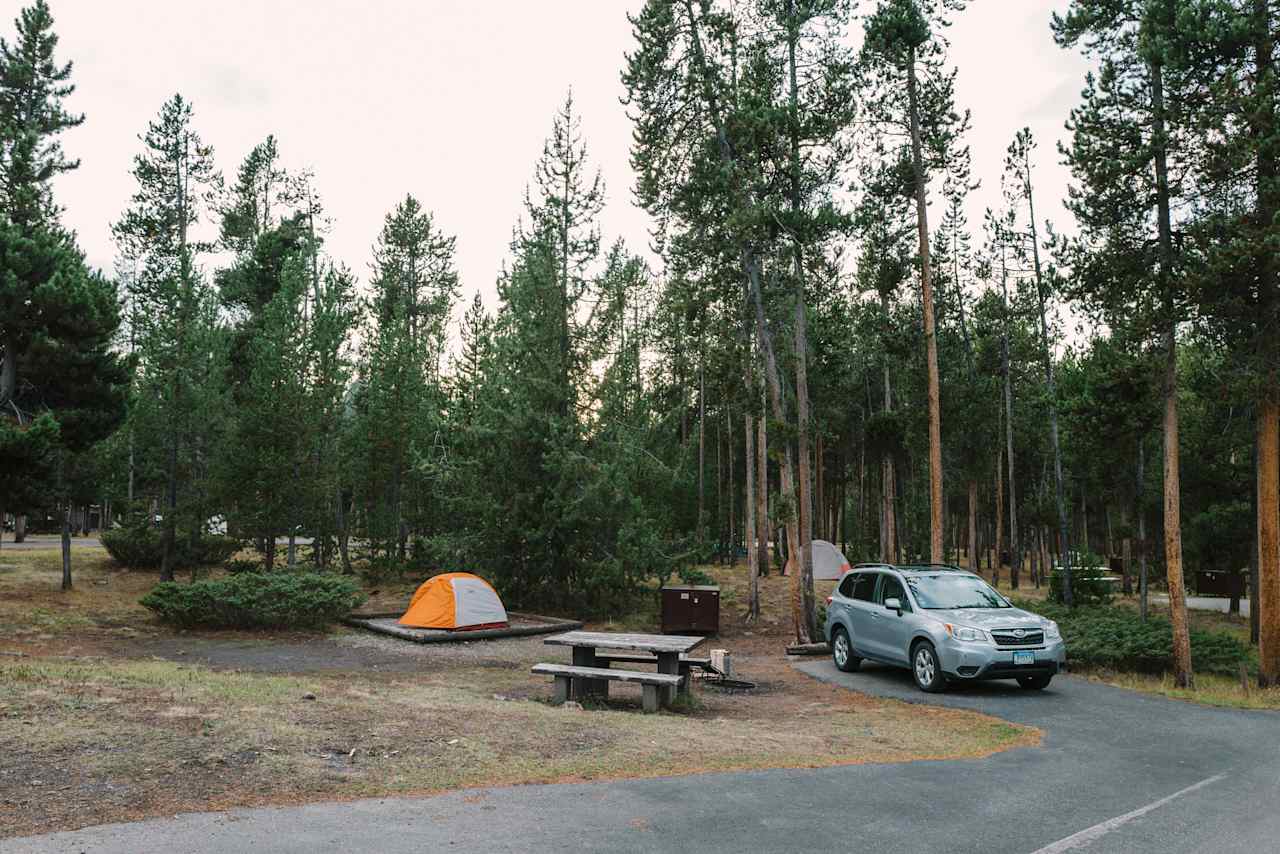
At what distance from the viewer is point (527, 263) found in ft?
Result: 77.5

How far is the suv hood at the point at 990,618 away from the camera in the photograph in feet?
41.5

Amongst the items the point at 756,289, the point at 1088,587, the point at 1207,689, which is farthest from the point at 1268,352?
the point at 1088,587

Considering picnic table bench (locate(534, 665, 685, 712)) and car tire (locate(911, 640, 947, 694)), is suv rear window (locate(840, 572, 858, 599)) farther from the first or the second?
picnic table bench (locate(534, 665, 685, 712))

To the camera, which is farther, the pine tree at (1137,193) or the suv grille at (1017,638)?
the pine tree at (1137,193)

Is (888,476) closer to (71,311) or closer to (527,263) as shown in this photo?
(527,263)

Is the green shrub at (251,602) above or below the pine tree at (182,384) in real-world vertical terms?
below

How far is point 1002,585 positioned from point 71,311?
3816 centimetres

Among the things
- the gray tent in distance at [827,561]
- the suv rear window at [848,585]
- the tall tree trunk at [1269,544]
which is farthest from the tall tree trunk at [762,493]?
the tall tree trunk at [1269,544]

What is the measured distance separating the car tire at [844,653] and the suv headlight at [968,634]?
285 cm

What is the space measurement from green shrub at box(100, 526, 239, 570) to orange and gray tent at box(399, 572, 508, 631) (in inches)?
429

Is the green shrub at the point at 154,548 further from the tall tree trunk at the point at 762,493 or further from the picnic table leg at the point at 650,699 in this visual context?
the picnic table leg at the point at 650,699

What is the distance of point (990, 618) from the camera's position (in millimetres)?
12883

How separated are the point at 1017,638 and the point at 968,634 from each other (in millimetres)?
710

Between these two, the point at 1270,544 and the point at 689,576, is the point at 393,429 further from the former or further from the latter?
the point at 1270,544
